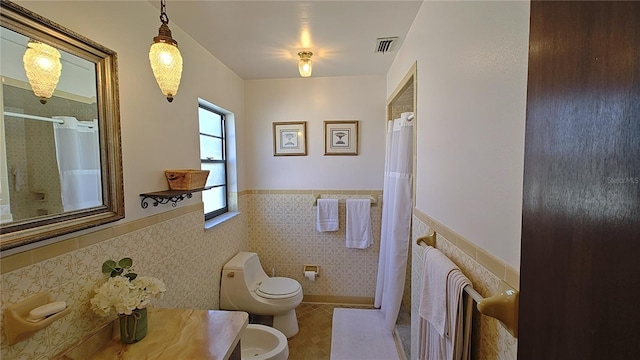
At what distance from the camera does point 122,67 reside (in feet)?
4.35

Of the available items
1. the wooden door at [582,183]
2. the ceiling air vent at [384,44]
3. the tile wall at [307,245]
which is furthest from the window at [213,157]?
the wooden door at [582,183]

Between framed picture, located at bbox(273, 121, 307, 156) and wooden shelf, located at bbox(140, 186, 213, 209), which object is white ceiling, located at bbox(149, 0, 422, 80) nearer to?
framed picture, located at bbox(273, 121, 307, 156)

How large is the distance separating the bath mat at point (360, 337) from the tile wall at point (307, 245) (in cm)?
26

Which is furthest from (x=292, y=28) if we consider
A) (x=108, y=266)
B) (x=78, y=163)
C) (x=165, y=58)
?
(x=108, y=266)

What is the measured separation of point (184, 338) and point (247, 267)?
4.54 feet

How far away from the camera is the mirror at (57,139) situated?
0.86 m

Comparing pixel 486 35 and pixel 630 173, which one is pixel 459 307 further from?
pixel 486 35

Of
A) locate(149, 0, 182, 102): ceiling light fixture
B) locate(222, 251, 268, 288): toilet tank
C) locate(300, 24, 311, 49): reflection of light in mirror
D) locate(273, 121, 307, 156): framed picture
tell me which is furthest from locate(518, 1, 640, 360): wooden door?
locate(273, 121, 307, 156): framed picture

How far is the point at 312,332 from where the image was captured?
2545 millimetres

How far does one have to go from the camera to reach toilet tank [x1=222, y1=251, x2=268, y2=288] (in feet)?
7.97

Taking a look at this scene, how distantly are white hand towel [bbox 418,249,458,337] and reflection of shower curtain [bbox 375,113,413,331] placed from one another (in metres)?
1.02

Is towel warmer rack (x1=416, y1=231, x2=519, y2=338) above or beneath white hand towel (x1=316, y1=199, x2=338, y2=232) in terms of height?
above

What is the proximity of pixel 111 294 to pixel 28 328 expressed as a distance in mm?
248

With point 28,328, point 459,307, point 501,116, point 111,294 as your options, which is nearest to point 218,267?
point 111,294
